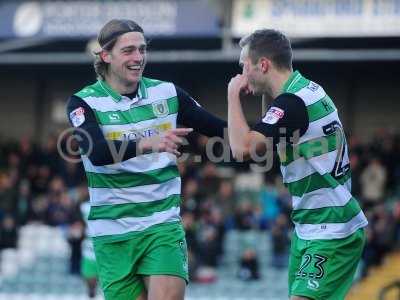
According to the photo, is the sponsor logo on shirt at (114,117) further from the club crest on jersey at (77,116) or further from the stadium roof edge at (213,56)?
the stadium roof edge at (213,56)

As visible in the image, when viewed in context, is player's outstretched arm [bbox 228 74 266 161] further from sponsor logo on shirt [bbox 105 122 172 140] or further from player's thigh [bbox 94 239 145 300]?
player's thigh [bbox 94 239 145 300]

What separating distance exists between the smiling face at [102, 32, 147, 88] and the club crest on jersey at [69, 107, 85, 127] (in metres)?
0.33

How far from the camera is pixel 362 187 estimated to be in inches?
712

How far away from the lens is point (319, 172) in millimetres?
5660

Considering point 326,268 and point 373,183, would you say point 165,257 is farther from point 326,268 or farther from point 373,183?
point 373,183

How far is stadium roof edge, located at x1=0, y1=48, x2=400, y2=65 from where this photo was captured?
1725cm

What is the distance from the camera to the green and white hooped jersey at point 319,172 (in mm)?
5648

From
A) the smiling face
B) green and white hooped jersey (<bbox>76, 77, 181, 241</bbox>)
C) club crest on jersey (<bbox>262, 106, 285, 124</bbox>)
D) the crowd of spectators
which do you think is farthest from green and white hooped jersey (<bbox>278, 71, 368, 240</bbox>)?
the crowd of spectators

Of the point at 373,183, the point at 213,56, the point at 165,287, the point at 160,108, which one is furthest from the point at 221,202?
the point at 165,287

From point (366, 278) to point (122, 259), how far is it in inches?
438

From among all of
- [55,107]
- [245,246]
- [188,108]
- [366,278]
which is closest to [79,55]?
[55,107]

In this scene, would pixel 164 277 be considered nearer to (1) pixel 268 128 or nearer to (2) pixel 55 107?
(1) pixel 268 128

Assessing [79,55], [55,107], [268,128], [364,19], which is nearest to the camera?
[268,128]

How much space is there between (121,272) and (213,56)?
548 inches
